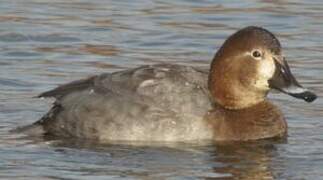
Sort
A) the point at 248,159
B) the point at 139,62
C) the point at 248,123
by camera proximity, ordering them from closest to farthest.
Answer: the point at 248,159
the point at 248,123
the point at 139,62

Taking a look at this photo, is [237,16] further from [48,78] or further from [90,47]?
[48,78]

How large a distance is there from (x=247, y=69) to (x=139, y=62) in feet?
8.57

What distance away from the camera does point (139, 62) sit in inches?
547

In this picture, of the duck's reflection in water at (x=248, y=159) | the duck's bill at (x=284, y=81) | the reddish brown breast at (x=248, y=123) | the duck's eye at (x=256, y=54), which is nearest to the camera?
the duck's reflection in water at (x=248, y=159)

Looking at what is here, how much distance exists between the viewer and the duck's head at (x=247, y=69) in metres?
11.4

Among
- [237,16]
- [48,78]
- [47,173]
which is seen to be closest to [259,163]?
[47,173]

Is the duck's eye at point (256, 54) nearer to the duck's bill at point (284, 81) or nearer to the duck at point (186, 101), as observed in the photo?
the duck at point (186, 101)

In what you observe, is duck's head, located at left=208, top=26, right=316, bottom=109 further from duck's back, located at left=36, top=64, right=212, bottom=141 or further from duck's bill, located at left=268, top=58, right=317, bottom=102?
duck's back, located at left=36, top=64, right=212, bottom=141

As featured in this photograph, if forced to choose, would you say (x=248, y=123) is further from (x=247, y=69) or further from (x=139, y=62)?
(x=139, y=62)

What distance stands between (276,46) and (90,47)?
11.6 ft

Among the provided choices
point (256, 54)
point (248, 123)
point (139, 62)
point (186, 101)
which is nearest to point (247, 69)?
point (256, 54)

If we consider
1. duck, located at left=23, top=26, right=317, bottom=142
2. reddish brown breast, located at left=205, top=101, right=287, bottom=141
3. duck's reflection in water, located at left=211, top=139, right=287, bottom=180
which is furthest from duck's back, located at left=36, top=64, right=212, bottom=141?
duck's reflection in water, located at left=211, top=139, right=287, bottom=180

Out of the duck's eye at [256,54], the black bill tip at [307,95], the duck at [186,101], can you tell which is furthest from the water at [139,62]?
the duck's eye at [256,54]

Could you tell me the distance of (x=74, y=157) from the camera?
10617 millimetres
